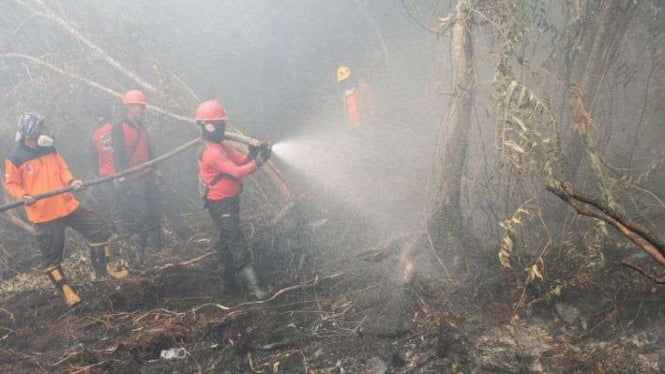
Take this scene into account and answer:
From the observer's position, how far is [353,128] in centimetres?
868

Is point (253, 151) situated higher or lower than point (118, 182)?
higher

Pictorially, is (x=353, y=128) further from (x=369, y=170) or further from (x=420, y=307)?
(x=420, y=307)

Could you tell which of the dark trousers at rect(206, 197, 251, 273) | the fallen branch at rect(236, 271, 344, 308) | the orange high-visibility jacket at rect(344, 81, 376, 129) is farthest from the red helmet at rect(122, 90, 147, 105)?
the orange high-visibility jacket at rect(344, 81, 376, 129)

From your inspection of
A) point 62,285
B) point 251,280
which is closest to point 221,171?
point 251,280

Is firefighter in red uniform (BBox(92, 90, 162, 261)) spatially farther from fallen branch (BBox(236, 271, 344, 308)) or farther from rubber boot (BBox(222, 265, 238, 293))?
fallen branch (BBox(236, 271, 344, 308))

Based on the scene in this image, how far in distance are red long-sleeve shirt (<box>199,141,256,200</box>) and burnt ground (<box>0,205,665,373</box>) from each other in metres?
1.16

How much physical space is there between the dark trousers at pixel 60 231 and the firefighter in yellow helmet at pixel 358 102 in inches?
179

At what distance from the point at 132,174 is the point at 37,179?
1362 millimetres

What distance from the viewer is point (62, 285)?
5.39 metres

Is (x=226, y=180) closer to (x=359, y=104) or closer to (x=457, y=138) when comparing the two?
(x=457, y=138)

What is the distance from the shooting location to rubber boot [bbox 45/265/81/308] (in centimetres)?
539

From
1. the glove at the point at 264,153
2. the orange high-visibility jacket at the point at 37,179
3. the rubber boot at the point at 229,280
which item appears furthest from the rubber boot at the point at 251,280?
the orange high-visibility jacket at the point at 37,179

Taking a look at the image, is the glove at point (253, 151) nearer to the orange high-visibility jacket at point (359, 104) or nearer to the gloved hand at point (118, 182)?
the gloved hand at point (118, 182)

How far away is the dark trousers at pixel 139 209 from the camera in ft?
22.3
